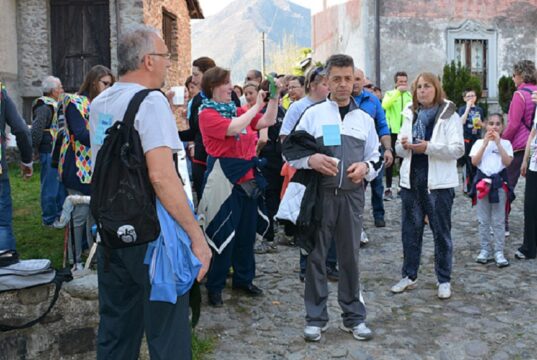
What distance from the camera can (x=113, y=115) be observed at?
9.69 ft

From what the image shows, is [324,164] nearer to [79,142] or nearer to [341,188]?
[341,188]

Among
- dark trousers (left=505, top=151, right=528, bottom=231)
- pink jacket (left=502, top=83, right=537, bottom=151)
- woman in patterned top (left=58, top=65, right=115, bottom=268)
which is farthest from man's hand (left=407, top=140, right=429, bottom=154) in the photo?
woman in patterned top (left=58, top=65, right=115, bottom=268)

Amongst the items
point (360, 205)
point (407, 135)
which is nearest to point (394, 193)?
point (407, 135)

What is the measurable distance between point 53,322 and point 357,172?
2.23 m

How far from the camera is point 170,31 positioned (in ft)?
62.9

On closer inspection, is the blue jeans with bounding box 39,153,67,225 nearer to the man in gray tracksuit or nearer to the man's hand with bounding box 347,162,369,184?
the man in gray tracksuit

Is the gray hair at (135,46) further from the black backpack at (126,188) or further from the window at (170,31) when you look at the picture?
the window at (170,31)

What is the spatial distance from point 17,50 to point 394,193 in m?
10.4

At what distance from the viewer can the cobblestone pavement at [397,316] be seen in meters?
4.42

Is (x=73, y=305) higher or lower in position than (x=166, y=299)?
lower

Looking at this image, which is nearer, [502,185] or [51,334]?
[51,334]

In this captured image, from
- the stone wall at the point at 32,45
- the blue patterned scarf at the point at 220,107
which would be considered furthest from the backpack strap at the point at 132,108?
the stone wall at the point at 32,45

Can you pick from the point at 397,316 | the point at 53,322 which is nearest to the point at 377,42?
the point at 397,316

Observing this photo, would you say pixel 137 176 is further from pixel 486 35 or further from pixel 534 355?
pixel 486 35
